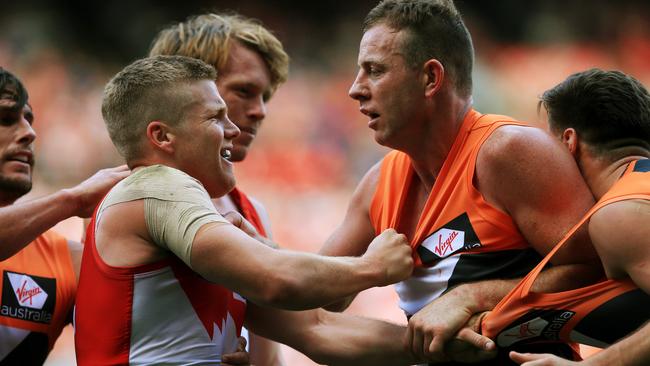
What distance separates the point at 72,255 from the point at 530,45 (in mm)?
10033

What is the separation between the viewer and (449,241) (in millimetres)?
3488

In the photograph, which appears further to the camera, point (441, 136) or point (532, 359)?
point (441, 136)

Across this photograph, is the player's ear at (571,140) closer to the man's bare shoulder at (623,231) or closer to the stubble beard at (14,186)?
the man's bare shoulder at (623,231)

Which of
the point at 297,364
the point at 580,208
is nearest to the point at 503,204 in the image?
the point at 580,208

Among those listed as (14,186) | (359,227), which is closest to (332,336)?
(359,227)

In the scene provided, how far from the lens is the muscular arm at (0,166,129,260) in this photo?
3852mm

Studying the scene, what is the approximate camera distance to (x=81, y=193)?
386 centimetres

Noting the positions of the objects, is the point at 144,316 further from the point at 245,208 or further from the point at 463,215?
the point at 245,208

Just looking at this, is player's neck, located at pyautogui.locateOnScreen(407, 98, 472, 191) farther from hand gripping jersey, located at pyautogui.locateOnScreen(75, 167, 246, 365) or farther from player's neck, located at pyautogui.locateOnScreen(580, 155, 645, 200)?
hand gripping jersey, located at pyautogui.locateOnScreen(75, 167, 246, 365)

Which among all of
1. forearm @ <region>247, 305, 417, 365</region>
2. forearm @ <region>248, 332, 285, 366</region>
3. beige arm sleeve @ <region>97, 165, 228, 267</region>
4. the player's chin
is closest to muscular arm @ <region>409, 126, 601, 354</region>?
forearm @ <region>247, 305, 417, 365</region>

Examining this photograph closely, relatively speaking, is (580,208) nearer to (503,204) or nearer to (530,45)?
(503,204)

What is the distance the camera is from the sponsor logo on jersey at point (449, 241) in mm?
3436

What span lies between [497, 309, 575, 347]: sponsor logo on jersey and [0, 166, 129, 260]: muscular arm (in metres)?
1.65

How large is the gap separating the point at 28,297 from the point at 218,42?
61.0 inches
